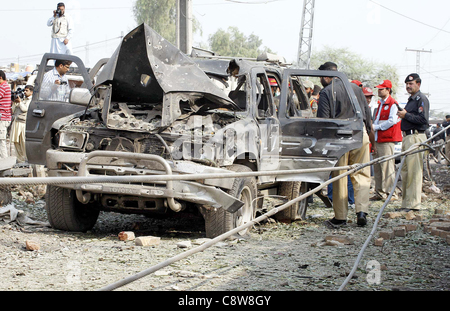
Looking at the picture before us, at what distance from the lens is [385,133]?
981 centimetres

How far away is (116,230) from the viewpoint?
6539 mm

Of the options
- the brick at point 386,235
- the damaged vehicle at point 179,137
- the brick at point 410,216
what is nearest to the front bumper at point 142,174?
the damaged vehicle at point 179,137

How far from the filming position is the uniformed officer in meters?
8.29

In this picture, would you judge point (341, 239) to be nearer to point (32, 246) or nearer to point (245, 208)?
point (245, 208)

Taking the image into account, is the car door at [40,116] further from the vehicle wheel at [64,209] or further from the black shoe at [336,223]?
the black shoe at [336,223]

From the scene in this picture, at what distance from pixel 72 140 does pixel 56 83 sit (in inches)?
103

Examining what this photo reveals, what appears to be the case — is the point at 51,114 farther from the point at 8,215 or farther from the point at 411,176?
the point at 411,176

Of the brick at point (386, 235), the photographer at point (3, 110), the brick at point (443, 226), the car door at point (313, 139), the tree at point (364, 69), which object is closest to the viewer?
the brick at point (386, 235)

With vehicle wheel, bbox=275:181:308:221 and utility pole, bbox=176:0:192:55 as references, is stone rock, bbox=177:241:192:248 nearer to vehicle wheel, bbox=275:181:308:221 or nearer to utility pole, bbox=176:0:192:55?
vehicle wheel, bbox=275:181:308:221

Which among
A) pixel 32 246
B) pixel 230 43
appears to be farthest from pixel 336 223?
pixel 230 43

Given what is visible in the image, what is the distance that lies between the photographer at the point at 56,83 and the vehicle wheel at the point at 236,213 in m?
3.50

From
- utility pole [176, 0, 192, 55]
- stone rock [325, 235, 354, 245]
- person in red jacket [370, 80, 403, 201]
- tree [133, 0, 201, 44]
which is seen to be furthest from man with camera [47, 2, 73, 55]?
tree [133, 0, 201, 44]

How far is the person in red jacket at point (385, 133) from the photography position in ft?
31.8
